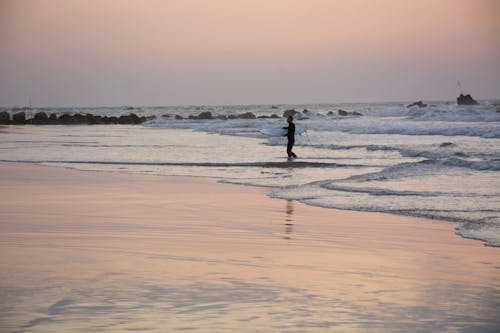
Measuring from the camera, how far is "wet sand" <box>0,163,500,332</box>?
17.3ft

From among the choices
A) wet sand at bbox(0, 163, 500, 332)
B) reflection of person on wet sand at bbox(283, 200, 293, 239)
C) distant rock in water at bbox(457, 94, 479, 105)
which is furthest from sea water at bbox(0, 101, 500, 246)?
distant rock in water at bbox(457, 94, 479, 105)

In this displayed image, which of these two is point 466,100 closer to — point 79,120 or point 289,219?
point 79,120

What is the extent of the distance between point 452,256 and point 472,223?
263 cm

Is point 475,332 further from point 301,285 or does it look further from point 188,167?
point 188,167

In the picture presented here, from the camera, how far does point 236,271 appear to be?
22.6ft

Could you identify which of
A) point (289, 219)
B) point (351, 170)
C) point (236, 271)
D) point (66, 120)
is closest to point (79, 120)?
point (66, 120)

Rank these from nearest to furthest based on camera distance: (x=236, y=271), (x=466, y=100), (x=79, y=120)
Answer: (x=236, y=271)
(x=79, y=120)
(x=466, y=100)

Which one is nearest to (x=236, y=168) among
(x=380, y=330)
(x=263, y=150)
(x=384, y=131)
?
(x=263, y=150)

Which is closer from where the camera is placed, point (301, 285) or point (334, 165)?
point (301, 285)

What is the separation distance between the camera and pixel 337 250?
819 cm

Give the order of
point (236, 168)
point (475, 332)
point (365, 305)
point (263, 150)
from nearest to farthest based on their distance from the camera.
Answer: point (475, 332), point (365, 305), point (236, 168), point (263, 150)

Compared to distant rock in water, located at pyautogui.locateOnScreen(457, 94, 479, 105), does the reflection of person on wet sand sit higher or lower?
lower

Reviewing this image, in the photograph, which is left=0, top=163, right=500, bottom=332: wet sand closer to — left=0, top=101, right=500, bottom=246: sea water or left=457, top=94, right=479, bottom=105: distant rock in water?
left=0, top=101, right=500, bottom=246: sea water

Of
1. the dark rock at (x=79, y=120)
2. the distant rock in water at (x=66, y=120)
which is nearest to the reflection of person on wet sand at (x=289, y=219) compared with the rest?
the distant rock in water at (x=66, y=120)
